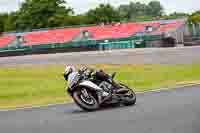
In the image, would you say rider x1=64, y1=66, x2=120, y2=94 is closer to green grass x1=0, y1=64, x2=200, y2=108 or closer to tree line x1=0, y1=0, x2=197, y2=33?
green grass x1=0, y1=64, x2=200, y2=108

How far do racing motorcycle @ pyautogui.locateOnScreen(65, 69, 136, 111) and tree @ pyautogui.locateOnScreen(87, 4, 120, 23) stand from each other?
8918cm

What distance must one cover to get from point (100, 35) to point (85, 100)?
60412 millimetres

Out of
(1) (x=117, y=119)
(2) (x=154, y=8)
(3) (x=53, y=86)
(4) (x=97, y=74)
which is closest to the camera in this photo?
(1) (x=117, y=119)

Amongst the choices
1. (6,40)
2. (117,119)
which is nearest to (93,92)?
(117,119)

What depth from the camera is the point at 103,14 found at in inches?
4060

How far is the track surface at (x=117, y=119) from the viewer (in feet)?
29.7

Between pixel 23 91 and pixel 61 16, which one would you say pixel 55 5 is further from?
A: pixel 23 91

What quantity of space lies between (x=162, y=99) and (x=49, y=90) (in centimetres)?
732

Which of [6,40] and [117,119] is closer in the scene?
[117,119]

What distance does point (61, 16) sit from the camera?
102125 millimetres

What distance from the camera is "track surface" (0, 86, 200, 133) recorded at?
9.05 meters

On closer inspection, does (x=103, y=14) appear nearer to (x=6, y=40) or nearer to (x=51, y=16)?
(x=51, y=16)

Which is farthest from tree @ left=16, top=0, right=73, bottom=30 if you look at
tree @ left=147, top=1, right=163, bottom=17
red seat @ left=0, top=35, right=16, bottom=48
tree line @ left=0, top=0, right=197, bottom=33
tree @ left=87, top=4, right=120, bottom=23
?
tree @ left=147, top=1, right=163, bottom=17

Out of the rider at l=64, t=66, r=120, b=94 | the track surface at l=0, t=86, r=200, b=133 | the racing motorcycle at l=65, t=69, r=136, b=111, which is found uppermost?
the rider at l=64, t=66, r=120, b=94
